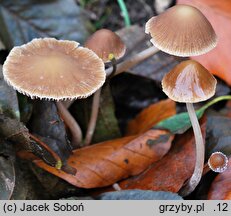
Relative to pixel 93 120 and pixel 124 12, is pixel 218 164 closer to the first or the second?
pixel 93 120

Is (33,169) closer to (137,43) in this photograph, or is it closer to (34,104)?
(34,104)

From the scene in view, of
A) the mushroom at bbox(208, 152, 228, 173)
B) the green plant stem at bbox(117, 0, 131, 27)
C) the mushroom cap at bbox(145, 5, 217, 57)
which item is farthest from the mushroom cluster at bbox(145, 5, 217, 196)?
the green plant stem at bbox(117, 0, 131, 27)

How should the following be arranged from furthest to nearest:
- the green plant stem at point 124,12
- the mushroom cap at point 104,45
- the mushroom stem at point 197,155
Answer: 1. the green plant stem at point 124,12
2. the mushroom cap at point 104,45
3. the mushroom stem at point 197,155

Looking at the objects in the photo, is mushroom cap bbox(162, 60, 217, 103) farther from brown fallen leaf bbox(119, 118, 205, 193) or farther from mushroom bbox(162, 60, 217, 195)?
brown fallen leaf bbox(119, 118, 205, 193)

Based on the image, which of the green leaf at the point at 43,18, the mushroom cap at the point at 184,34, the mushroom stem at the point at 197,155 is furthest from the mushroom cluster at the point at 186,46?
the green leaf at the point at 43,18

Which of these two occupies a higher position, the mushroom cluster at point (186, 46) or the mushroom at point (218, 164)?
the mushroom cluster at point (186, 46)

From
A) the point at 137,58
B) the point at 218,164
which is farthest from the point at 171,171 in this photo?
the point at 137,58

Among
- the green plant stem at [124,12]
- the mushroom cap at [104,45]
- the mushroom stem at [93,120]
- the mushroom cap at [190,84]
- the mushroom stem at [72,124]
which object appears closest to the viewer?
the mushroom cap at [190,84]

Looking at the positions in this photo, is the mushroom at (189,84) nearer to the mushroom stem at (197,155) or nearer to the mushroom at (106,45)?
the mushroom stem at (197,155)
